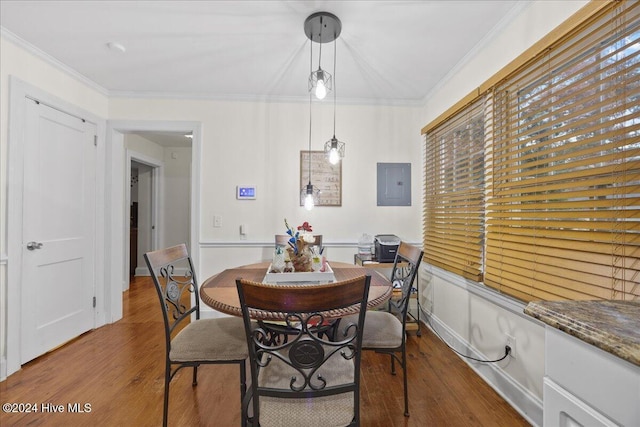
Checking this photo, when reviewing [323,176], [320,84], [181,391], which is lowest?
[181,391]

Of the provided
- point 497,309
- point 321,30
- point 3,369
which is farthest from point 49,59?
point 497,309

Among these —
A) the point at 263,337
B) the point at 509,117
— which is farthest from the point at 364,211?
the point at 263,337

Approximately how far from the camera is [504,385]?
1816 millimetres

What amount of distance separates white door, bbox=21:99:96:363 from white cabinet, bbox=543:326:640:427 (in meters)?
3.20

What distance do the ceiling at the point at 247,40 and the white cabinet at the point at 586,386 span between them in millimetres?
1881

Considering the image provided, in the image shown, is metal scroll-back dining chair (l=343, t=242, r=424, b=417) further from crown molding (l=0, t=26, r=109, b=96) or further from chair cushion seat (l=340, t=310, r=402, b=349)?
crown molding (l=0, t=26, r=109, b=96)

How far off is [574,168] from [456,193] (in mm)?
1072

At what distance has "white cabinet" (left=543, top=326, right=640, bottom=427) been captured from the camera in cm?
56

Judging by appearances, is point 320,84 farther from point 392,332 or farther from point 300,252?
point 392,332

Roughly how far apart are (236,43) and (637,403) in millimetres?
2585

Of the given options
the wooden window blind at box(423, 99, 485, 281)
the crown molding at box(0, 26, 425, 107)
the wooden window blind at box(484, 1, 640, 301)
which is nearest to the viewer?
the wooden window blind at box(484, 1, 640, 301)

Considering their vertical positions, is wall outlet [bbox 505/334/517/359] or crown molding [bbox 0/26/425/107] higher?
crown molding [bbox 0/26/425/107]

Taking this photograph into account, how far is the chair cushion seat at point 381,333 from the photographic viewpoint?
1.63m

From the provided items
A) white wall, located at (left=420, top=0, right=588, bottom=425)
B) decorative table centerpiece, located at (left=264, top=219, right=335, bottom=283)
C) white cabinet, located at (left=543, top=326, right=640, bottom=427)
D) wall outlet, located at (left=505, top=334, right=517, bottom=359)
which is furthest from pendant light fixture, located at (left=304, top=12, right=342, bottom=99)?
wall outlet, located at (left=505, top=334, right=517, bottom=359)
